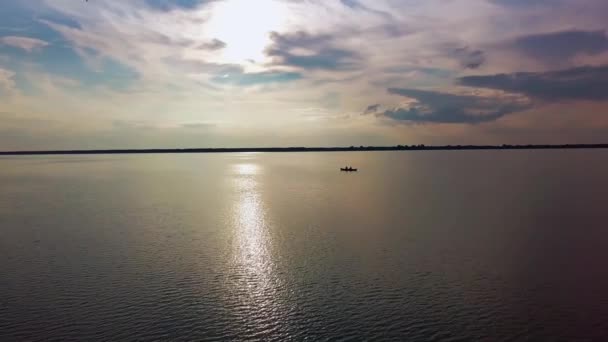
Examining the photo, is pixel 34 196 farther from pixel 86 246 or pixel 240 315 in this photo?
pixel 240 315

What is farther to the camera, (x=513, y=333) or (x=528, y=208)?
→ (x=528, y=208)

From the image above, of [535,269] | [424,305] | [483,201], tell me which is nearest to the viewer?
[424,305]

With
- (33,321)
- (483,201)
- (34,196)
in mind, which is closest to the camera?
(33,321)

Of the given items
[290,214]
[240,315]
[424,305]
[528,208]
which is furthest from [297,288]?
[528,208]

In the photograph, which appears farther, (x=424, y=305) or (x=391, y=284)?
(x=391, y=284)

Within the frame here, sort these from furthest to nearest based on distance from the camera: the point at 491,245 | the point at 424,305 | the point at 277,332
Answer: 1. the point at 491,245
2. the point at 424,305
3. the point at 277,332

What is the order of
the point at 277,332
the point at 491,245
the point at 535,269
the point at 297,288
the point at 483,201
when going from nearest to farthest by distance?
1. the point at 277,332
2. the point at 297,288
3. the point at 535,269
4. the point at 491,245
5. the point at 483,201

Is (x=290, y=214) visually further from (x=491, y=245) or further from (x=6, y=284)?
(x=6, y=284)

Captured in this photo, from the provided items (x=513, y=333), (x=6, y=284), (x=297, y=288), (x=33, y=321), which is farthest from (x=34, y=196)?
(x=513, y=333)

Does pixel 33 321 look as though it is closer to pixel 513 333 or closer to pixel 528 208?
pixel 513 333
